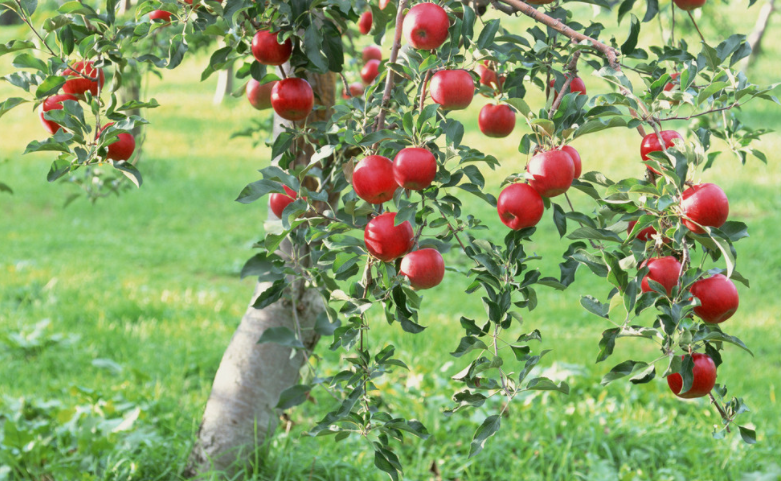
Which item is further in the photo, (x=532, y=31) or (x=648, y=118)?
(x=532, y=31)

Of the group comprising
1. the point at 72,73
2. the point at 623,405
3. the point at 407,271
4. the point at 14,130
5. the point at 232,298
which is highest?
the point at 72,73

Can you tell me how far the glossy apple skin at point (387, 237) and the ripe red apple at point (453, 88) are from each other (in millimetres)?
205

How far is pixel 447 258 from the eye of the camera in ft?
16.4

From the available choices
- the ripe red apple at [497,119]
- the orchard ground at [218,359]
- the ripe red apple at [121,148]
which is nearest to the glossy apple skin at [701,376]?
the orchard ground at [218,359]

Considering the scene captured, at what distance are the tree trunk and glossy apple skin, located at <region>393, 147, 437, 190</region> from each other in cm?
100

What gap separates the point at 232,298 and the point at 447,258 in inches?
62.1

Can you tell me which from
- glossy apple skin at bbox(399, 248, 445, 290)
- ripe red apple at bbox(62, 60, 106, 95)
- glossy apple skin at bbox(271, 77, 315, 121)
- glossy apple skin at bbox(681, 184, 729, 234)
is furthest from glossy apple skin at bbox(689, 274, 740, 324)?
ripe red apple at bbox(62, 60, 106, 95)

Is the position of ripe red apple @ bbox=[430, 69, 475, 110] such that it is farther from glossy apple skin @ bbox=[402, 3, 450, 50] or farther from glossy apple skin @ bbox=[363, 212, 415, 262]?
glossy apple skin @ bbox=[363, 212, 415, 262]

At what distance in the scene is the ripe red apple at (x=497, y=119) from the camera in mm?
1352

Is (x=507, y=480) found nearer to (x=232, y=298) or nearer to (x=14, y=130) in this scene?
(x=232, y=298)

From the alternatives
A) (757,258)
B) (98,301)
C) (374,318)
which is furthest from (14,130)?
(757,258)

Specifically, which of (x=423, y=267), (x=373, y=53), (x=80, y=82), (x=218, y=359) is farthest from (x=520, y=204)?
(x=218, y=359)

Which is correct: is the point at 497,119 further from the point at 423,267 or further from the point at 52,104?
the point at 52,104

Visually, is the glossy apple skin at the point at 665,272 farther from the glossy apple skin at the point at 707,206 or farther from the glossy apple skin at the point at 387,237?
the glossy apple skin at the point at 387,237
